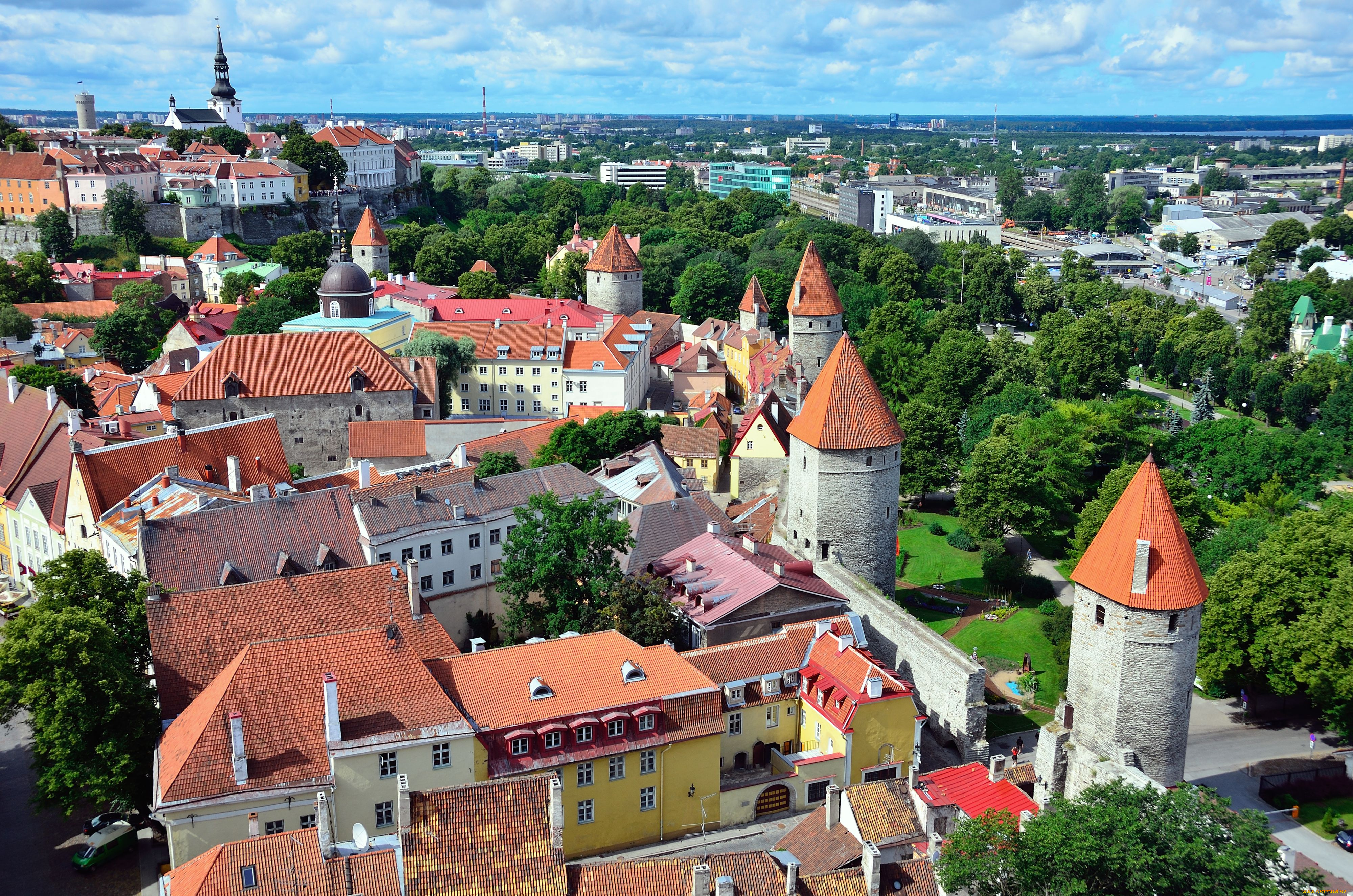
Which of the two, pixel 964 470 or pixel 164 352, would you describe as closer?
pixel 964 470

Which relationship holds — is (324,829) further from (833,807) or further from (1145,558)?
(1145,558)

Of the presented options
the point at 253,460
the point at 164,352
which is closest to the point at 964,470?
the point at 253,460

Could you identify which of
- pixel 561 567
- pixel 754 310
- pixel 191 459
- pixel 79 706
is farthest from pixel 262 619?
pixel 754 310

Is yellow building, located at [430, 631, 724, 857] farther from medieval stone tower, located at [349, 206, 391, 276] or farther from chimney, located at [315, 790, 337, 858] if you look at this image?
medieval stone tower, located at [349, 206, 391, 276]

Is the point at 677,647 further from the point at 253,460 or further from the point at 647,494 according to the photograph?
the point at 253,460

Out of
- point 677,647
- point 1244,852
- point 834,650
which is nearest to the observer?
point 1244,852

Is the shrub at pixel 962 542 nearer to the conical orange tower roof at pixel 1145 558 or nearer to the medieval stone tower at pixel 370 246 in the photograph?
the conical orange tower roof at pixel 1145 558

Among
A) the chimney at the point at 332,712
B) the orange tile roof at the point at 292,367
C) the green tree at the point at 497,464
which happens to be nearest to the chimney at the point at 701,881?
the chimney at the point at 332,712
